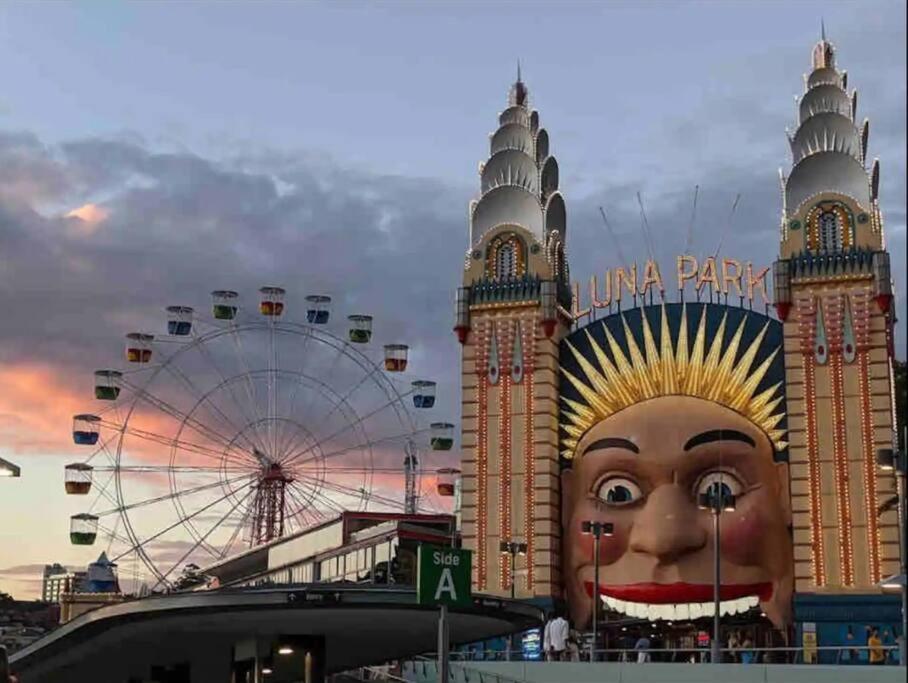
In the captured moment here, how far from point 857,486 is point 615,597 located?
9782 mm

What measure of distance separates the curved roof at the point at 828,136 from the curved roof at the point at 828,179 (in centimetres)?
42

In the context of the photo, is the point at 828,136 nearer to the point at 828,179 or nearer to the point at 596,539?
the point at 828,179

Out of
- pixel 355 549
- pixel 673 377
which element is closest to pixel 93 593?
pixel 355 549

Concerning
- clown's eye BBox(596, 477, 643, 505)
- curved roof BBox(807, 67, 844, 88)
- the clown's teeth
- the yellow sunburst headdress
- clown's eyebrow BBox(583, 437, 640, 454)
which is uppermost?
curved roof BBox(807, 67, 844, 88)

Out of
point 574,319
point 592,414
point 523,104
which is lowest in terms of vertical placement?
point 592,414

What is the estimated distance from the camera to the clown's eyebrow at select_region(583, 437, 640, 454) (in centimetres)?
5181

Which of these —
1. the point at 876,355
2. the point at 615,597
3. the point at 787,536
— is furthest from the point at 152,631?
the point at 876,355

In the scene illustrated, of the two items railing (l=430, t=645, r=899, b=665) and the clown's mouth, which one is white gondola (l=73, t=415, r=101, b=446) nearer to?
railing (l=430, t=645, r=899, b=665)

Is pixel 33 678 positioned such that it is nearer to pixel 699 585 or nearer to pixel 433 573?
pixel 699 585

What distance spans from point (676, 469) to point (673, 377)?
390cm

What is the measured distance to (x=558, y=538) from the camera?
5412 centimetres

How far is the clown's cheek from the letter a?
28309 mm

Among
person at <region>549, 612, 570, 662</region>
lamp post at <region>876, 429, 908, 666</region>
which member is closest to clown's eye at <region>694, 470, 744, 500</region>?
person at <region>549, 612, 570, 662</region>

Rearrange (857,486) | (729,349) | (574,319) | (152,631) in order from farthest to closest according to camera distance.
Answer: (574,319) < (729,349) < (857,486) < (152,631)
